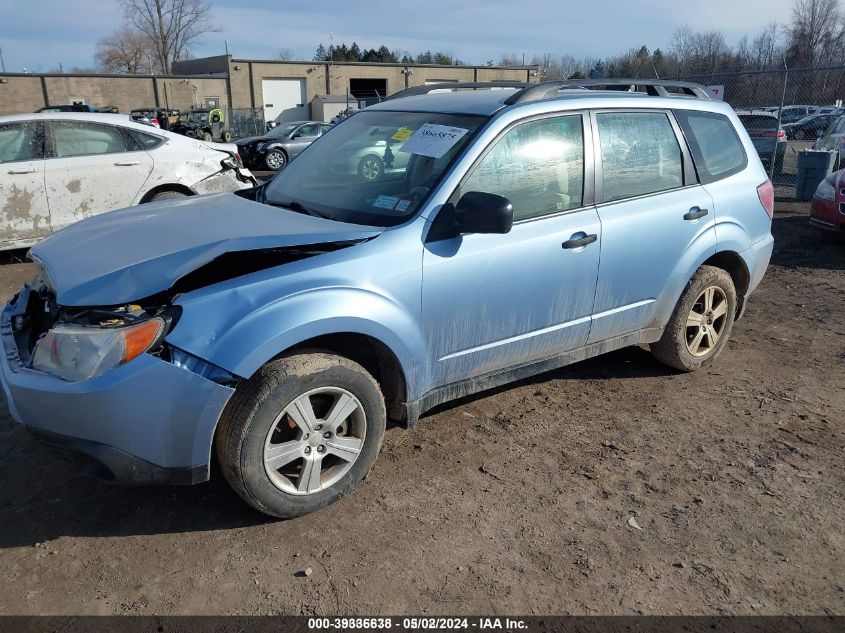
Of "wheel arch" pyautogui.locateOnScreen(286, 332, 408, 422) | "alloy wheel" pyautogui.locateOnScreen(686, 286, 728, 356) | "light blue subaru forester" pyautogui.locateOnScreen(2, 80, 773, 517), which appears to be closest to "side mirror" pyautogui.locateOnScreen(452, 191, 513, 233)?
"light blue subaru forester" pyautogui.locateOnScreen(2, 80, 773, 517)

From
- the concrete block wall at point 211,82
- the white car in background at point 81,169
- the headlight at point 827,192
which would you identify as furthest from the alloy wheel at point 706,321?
the concrete block wall at point 211,82

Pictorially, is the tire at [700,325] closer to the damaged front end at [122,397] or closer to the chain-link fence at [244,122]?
the damaged front end at [122,397]

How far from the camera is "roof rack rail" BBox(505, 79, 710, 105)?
373 centimetres

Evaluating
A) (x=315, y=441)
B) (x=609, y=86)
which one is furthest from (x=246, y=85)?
(x=315, y=441)

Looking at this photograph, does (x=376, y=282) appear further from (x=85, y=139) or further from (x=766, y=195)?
(x=85, y=139)

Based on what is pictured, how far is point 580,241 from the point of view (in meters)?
3.69

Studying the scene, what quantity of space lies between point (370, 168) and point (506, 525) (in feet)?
6.78

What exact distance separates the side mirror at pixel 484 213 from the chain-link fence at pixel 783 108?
12177 mm

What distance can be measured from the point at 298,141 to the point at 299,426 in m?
18.2

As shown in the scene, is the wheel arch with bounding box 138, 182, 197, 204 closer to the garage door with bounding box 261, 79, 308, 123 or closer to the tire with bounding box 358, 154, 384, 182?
the tire with bounding box 358, 154, 384, 182

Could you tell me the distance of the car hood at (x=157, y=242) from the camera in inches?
110

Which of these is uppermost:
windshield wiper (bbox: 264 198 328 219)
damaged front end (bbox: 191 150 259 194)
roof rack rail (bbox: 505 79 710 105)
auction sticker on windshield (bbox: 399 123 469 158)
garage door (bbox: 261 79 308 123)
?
garage door (bbox: 261 79 308 123)

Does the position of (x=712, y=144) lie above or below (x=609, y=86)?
below

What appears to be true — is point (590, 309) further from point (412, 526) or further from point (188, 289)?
point (188, 289)
